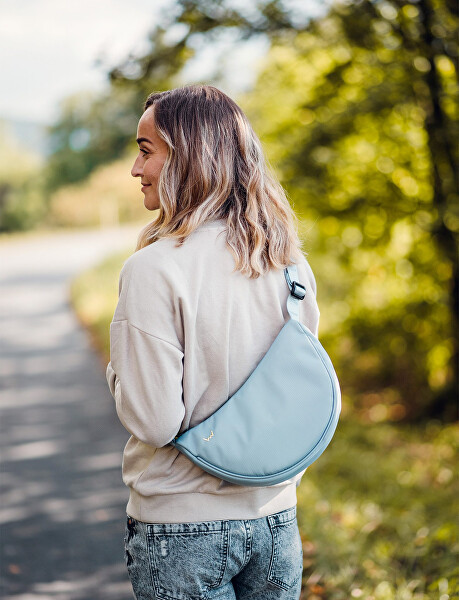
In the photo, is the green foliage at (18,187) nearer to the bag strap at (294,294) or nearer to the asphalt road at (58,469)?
the asphalt road at (58,469)

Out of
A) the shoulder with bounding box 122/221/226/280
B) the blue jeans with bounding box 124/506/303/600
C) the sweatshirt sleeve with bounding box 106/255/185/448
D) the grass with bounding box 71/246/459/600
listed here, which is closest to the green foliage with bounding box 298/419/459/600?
the grass with bounding box 71/246/459/600

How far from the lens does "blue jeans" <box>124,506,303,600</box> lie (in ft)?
5.09

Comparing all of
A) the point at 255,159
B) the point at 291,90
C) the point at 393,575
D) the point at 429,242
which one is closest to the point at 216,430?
the point at 255,159

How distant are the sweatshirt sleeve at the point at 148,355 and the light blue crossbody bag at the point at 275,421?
80 millimetres

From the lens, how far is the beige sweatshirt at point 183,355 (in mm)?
1485

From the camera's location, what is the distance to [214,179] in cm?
162

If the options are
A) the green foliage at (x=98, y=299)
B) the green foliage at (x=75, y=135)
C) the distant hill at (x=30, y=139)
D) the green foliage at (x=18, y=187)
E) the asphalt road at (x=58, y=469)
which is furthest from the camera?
the distant hill at (x=30, y=139)

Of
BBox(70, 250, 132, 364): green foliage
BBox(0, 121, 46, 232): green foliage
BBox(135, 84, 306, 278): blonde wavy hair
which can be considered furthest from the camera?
BBox(0, 121, 46, 232): green foliage

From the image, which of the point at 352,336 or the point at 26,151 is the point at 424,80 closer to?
the point at 352,336

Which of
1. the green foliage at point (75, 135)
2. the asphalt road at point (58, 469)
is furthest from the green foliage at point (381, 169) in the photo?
the green foliage at point (75, 135)

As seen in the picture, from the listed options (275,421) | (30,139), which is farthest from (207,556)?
(30,139)

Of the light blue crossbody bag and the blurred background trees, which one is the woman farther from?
the blurred background trees

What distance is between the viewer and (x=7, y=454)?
5.58 m

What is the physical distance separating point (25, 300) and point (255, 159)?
507 inches
